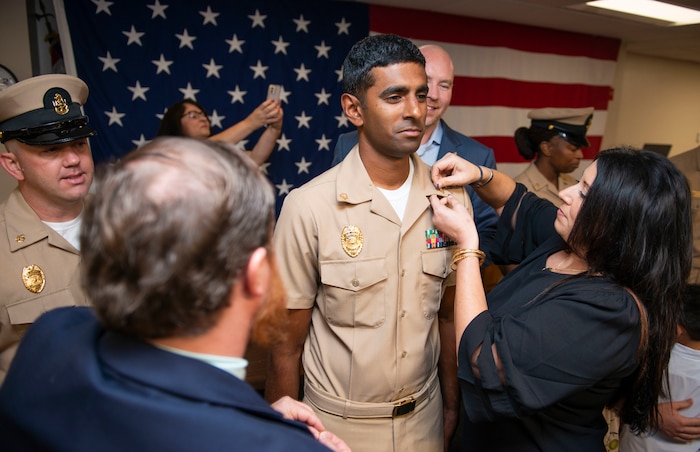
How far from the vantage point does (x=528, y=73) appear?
546cm

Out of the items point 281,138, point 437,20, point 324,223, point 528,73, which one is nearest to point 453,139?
point 324,223

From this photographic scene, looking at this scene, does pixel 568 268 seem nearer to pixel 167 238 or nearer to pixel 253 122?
pixel 167 238

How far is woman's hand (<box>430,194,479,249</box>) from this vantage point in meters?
1.45

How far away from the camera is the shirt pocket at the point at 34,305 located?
1358 millimetres

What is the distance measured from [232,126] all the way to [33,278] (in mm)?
2542

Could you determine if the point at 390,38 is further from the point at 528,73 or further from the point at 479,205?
the point at 528,73

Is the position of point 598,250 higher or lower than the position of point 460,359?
higher

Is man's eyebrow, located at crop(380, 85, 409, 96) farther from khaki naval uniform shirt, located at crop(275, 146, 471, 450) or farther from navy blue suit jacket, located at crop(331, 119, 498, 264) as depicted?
navy blue suit jacket, located at crop(331, 119, 498, 264)

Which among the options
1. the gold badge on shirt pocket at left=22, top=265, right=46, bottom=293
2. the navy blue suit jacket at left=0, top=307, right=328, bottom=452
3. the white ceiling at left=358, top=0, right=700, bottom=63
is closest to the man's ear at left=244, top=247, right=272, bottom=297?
the navy blue suit jacket at left=0, top=307, right=328, bottom=452

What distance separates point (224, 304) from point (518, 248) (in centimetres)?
136

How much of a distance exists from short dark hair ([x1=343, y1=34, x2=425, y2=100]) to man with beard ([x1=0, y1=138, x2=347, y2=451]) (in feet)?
3.00

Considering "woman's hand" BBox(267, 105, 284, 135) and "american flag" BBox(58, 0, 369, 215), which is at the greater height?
"american flag" BBox(58, 0, 369, 215)

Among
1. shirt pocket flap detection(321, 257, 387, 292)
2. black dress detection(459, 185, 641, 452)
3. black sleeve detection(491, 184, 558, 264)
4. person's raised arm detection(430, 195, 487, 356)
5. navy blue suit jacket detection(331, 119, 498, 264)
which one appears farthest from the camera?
navy blue suit jacket detection(331, 119, 498, 264)

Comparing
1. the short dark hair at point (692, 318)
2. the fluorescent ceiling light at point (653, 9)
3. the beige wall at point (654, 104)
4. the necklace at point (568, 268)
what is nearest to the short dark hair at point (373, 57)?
the necklace at point (568, 268)
